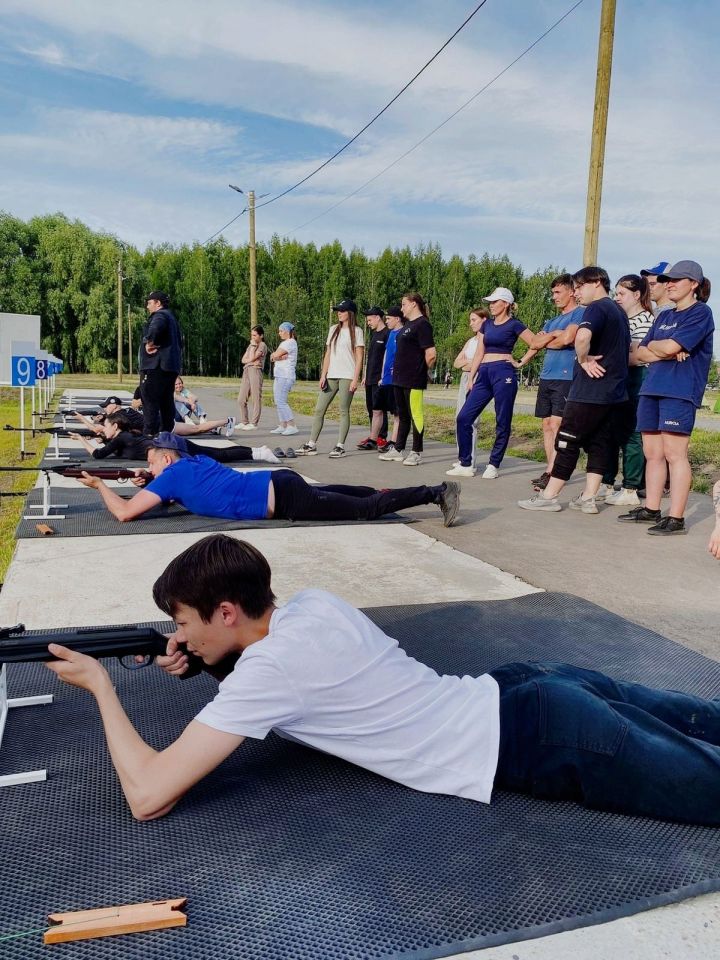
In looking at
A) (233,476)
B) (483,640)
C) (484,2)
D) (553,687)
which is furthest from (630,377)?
(484,2)

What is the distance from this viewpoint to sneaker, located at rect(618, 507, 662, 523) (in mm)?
6734

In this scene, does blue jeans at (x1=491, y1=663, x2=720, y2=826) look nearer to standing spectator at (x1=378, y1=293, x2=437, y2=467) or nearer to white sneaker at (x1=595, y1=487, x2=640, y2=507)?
white sneaker at (x1=595, y1=487, x2=640, y2=507)

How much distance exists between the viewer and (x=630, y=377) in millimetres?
7664

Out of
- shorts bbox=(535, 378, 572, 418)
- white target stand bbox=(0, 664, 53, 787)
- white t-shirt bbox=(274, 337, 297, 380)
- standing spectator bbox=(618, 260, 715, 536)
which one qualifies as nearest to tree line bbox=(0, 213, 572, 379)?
white t-shirt bbox=(274, 337, 297, 380)

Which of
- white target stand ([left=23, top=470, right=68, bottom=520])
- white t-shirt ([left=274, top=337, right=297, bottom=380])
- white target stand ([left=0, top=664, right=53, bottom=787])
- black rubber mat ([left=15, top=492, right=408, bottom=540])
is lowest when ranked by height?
white target stand ([left=0, top=664, right=53, bottom=787])

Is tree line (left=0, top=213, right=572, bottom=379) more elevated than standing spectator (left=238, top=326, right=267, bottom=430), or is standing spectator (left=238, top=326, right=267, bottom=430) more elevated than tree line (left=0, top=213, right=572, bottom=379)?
tree line (left=0, top=213, right=572, bottom=379)

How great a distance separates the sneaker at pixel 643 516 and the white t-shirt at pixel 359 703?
4854 millimetres

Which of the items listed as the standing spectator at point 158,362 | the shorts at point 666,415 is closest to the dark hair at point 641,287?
the shorts at point 666,415

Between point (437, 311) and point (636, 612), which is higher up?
point (437, 311)

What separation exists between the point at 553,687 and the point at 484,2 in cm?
1293

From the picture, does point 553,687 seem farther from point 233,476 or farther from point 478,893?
point 233,476

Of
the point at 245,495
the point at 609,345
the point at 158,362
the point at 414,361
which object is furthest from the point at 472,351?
the point at 245,495

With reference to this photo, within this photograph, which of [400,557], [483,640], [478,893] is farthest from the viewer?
[400,557]

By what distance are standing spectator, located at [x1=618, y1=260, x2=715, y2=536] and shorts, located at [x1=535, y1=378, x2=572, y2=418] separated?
1.69 metres
